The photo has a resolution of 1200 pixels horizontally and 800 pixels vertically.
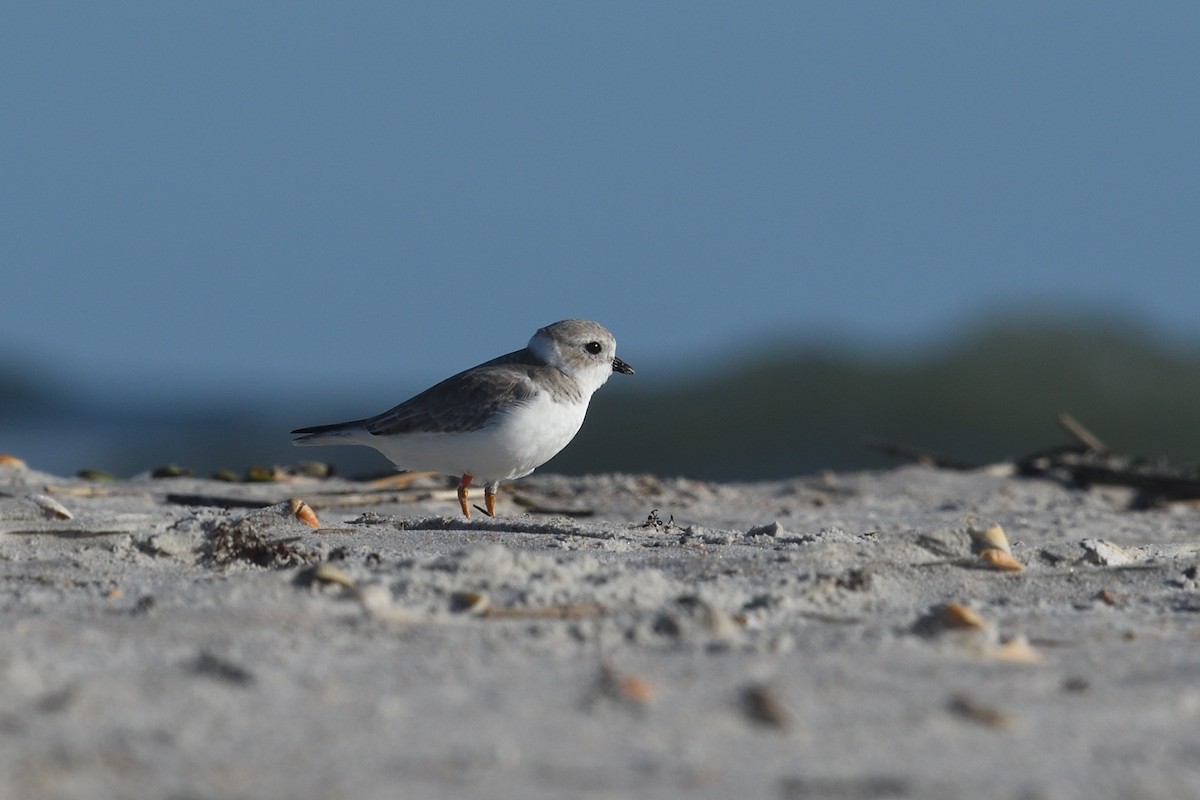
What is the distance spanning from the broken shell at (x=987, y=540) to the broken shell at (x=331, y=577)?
177cm

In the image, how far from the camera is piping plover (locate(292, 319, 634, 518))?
5.35 meters

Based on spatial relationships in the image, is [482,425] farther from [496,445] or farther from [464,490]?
[464,490]

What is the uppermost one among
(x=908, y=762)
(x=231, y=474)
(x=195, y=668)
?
(x=231, y=474)

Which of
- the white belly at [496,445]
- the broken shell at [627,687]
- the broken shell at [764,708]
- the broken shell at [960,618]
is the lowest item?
the broken shell at [764,708]

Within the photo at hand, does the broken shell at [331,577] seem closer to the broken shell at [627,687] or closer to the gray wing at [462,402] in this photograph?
the broken shell at [627,687]

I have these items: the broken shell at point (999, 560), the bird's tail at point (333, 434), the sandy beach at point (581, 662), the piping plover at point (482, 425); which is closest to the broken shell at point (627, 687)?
the sandy beach at point (581, 662)

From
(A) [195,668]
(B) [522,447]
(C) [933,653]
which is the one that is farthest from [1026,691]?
(B) [522,447]

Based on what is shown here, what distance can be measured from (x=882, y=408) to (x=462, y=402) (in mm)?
13937

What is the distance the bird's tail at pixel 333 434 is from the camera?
18.6 feet

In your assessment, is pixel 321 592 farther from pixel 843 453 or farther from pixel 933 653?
pixel 843 453

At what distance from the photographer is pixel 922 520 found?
599cm

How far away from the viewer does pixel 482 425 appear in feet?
17.5

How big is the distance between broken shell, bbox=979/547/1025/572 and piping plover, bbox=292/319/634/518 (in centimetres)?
213

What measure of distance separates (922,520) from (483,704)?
13.6ft
